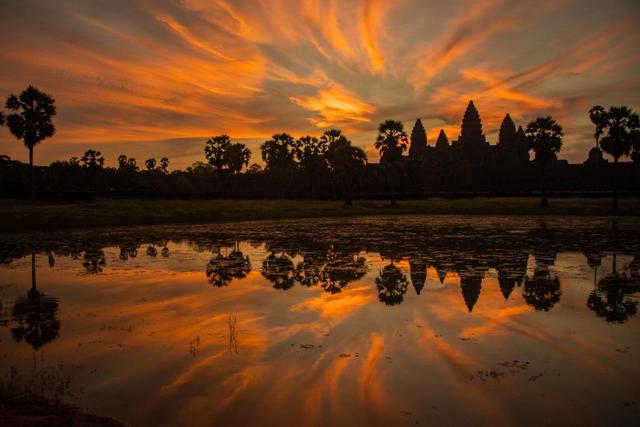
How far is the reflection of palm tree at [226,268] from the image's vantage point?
1410cm

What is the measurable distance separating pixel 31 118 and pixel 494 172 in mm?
81488

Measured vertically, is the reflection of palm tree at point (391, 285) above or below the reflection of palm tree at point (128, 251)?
below

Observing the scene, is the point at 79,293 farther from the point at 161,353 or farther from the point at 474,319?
the point at 474,319

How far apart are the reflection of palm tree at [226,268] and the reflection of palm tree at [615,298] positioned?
9.35 metres

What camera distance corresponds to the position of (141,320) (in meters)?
9.62

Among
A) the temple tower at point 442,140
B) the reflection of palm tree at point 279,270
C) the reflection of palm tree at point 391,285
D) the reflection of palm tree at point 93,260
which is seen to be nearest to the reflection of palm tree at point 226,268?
the reflection of palm tree at point 279,270

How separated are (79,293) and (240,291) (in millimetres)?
4111

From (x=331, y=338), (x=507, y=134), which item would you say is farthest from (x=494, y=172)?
(x=331, y=338)

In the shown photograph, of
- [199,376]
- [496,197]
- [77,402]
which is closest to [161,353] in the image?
[199,376]

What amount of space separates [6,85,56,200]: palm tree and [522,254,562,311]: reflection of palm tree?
49409 mm


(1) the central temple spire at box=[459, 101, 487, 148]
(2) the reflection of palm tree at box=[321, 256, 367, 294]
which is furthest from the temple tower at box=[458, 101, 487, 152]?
(2) the reflection of palm tree at box=[321, 256, 367, 294]

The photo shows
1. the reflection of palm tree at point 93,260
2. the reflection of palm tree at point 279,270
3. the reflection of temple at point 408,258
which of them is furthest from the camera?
the reflection of palm tree at point 93,260

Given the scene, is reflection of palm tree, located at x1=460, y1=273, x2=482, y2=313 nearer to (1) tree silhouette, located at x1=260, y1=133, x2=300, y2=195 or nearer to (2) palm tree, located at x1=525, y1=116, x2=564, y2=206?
(2) palm tree, located at x1=525, y1=116, x2=564, y2=206

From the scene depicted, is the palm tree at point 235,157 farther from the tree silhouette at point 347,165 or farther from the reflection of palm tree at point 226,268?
the reflection of palm tree at point 226,268
